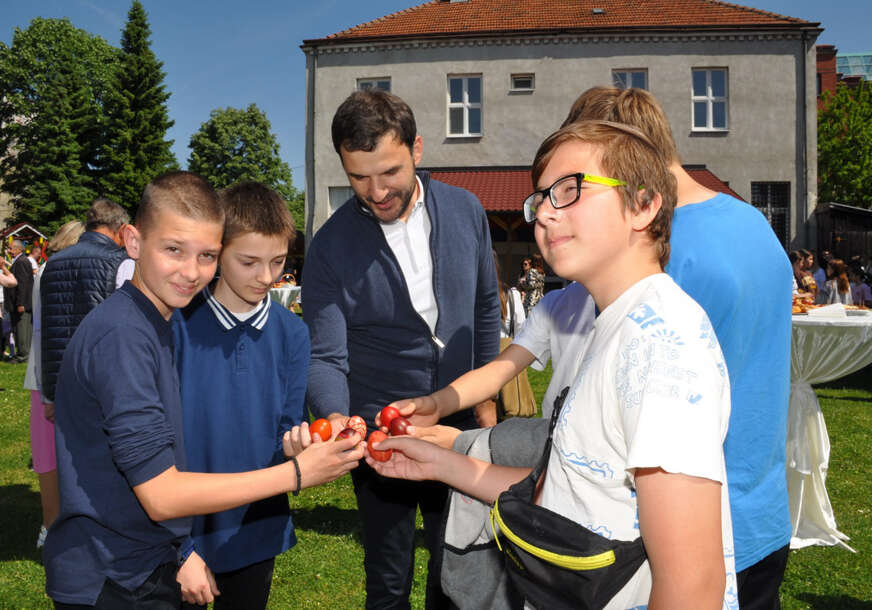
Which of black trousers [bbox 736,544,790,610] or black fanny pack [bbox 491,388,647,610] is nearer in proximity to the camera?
black fanny pack [bbox 491,388,647,610]

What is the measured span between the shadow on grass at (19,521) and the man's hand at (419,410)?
425cm

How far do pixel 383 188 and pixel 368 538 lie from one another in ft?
5.53

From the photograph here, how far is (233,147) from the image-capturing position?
61125 millimetres

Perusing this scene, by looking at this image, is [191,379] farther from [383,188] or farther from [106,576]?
[383,188]

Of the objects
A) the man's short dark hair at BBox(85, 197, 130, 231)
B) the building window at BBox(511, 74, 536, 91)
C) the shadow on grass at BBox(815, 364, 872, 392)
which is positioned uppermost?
the building window at BBox(511, 74, 536, 91)

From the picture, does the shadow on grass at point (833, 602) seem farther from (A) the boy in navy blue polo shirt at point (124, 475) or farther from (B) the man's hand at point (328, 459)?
(A) the boy in navy blue polo shirt at point (124, 475)

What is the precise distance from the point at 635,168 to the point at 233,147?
64248 mm

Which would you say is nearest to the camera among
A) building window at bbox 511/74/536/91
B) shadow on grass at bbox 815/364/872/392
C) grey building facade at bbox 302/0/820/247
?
shadow on grass at bbox 815/364/872/392

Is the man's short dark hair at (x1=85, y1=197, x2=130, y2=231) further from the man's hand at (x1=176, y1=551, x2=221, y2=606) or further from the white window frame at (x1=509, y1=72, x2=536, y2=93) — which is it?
the white window frame at (x1=509, y1=72, x2=536, y2=93)

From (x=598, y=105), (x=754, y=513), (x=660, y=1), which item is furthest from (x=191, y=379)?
(x=660, y=1)

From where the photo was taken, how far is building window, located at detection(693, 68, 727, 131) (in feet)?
81.2

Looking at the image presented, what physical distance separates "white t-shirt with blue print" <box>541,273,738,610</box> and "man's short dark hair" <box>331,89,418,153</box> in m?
1.65

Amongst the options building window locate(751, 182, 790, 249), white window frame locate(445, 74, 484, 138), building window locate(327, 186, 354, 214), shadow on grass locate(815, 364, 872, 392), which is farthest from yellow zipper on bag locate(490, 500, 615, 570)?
building window locate(751, 182, 790, 249)

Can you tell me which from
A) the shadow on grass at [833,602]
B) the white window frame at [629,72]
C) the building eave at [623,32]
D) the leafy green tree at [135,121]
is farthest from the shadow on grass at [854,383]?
the leafy green tree at [135,121]
